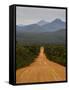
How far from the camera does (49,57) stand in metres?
3.42

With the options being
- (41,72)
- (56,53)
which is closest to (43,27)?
(56,53)

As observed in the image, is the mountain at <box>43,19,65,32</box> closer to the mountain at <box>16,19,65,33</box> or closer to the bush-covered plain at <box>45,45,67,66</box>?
the mountain at <box>16,19,65,33</box>

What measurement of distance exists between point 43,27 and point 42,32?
0.06 m

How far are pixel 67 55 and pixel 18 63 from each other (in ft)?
2.11

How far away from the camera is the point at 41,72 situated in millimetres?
3365

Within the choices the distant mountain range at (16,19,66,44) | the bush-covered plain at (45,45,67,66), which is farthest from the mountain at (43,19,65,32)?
the bush-covered plain at (45,45,67,66)

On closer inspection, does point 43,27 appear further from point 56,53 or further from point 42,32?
point 56,53

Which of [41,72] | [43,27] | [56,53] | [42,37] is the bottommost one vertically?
[41,72]

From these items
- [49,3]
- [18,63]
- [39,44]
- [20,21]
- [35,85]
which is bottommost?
[35,85]

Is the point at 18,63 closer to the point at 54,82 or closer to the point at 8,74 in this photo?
the point at 8,74

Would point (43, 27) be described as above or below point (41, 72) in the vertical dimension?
above

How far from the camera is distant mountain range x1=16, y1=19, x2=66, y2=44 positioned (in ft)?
10.7

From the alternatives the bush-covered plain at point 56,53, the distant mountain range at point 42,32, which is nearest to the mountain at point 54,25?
the distant mountain range at point 42,32
